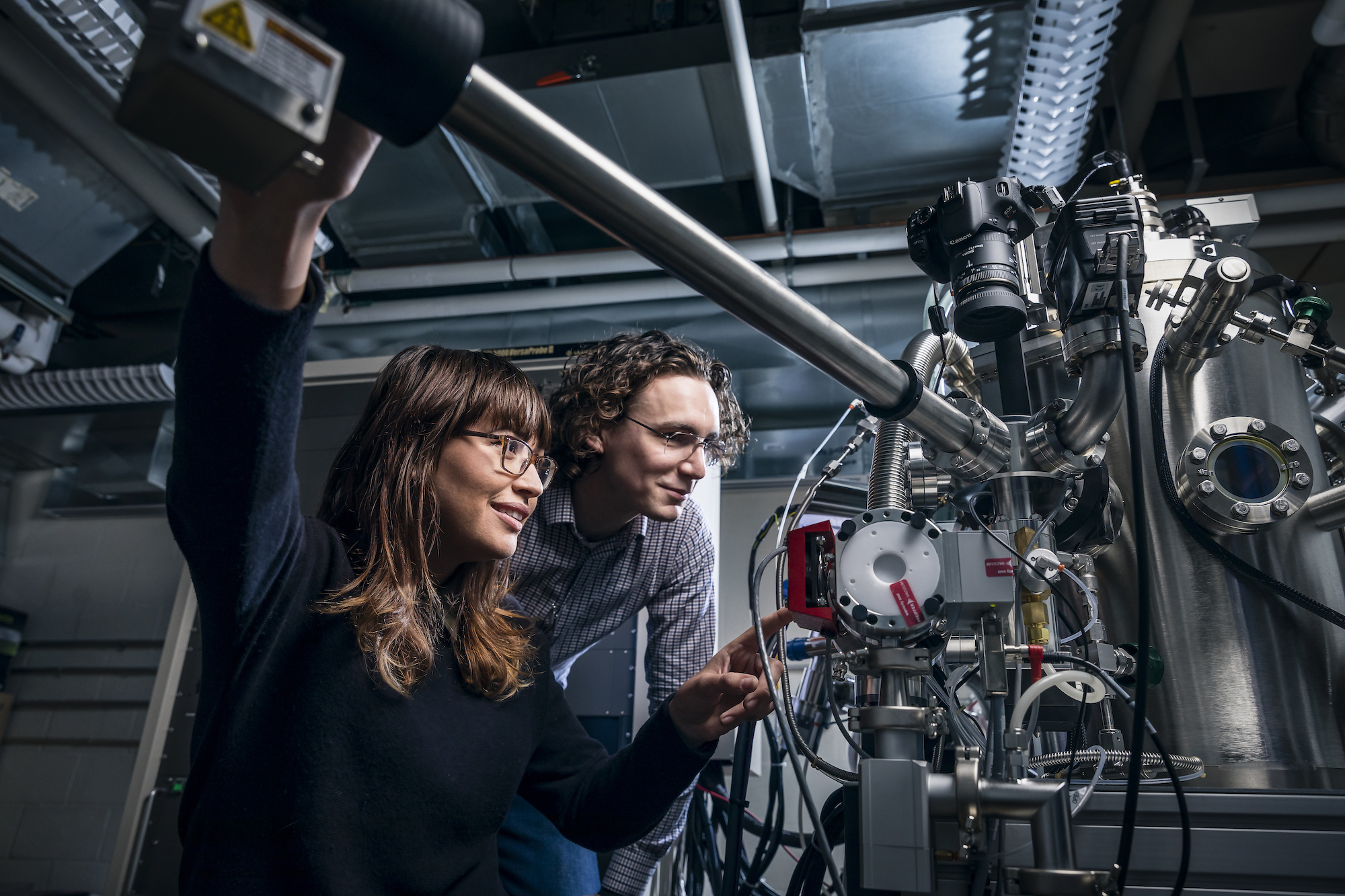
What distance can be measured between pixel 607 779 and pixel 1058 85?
1859mm

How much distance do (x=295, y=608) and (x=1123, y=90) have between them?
2.66 meters

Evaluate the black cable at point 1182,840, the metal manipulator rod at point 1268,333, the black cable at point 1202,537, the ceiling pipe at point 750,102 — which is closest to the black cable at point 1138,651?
the black cable at point 1182,840

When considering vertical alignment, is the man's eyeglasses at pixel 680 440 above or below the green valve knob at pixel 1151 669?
above

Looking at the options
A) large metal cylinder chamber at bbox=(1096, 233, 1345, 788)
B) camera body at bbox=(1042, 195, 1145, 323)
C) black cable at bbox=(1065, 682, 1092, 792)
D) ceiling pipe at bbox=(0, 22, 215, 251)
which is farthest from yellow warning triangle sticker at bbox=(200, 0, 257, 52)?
ceiling pipe at bbox=(0, 22, 215, 251)

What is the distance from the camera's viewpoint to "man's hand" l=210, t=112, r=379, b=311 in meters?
0.37

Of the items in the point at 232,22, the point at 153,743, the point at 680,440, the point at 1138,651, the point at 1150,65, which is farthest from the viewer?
the point at 153,743

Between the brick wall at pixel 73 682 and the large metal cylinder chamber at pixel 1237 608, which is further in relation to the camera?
the brick wall at pixel 73 682

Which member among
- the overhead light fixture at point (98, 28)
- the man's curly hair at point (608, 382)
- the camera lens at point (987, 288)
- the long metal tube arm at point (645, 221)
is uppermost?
the overhead light fixture at point (98, 28)

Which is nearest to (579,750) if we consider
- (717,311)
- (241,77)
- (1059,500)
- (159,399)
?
(1059,500)

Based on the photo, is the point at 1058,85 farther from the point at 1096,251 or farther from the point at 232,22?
the point at 232,22

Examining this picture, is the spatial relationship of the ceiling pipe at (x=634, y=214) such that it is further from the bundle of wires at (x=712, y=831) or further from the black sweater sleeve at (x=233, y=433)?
the bundle of wires at (x=712, y=831)

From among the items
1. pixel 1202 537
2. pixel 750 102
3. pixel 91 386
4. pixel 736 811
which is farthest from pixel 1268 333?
pixel 91 386

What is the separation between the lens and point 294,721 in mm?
713

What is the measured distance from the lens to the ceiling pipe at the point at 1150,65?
1.97m
